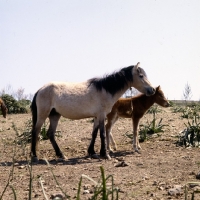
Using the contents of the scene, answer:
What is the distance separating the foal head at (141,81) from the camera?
8445mm

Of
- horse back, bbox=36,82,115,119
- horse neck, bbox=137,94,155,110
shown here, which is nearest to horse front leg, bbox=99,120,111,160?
horse back, bbox=36,82,115,119

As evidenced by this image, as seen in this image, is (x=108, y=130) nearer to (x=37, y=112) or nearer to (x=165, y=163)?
(x=37, y=112)

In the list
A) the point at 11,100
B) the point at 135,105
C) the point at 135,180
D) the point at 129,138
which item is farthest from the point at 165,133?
the point at 11,100

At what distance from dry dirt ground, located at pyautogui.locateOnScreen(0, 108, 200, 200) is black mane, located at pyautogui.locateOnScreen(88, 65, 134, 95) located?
156 cm

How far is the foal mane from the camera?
8.19 metres

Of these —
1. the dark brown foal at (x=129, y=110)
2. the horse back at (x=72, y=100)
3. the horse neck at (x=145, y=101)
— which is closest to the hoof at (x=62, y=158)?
the horse back at (x=72, y=100)

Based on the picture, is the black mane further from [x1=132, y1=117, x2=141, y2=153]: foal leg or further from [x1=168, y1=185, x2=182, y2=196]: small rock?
[x1=168, y1=185, x2=182, y2=196]: small rock

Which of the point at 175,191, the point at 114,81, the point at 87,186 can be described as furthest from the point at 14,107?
the point at 175,191

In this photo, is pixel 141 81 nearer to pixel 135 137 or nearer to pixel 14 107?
pixel 135 137

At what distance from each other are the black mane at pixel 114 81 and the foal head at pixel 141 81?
0.10m

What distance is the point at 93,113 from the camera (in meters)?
8.09

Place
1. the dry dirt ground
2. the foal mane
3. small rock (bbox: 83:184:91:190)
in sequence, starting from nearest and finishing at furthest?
the dry dirt ground → small rock (bbox: 83:184:91:190) → the foal mane

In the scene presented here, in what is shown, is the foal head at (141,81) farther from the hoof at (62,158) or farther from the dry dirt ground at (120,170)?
the hoof at (62,158)

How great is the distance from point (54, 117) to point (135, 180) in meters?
3.89
